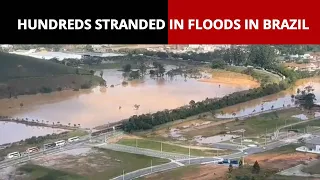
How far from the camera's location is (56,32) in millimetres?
1177

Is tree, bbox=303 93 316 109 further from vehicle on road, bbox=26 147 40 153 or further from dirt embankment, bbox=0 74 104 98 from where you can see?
vehicle on road, bbox=26 147 40 153

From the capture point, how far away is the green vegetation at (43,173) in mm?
3660

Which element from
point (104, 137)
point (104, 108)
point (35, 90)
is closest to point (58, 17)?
point (104, 137)

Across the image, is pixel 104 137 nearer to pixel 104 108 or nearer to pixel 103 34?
pixel 104 108

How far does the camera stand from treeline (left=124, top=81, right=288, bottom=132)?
15.8 feet

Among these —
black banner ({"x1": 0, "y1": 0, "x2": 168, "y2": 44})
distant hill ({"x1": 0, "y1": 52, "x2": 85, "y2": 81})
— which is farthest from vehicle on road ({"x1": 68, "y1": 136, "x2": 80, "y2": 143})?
black banner ({"x1": 0, "y1": 0, "x2": 168, "y2": 44})

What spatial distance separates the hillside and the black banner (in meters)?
4.56

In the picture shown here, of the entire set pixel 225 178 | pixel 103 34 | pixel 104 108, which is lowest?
pixel 225 178

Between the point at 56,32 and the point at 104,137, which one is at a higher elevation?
the point at 56,32

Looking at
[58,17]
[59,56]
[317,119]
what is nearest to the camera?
[58,17]

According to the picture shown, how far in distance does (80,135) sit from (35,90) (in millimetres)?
1253

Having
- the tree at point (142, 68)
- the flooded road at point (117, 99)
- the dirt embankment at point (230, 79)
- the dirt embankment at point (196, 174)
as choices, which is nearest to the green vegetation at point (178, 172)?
the dirt embankment at point (196, 174)

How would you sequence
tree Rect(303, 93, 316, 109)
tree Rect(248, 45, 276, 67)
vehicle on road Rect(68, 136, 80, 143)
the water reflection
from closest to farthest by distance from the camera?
vehicle on road Rect(68, 136, 80, 143)
the water reflection
tree Rect(303, 93, 316, 109)
tree Rect(248, 45, 276, 67)

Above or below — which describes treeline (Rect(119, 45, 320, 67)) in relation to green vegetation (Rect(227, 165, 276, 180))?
above
